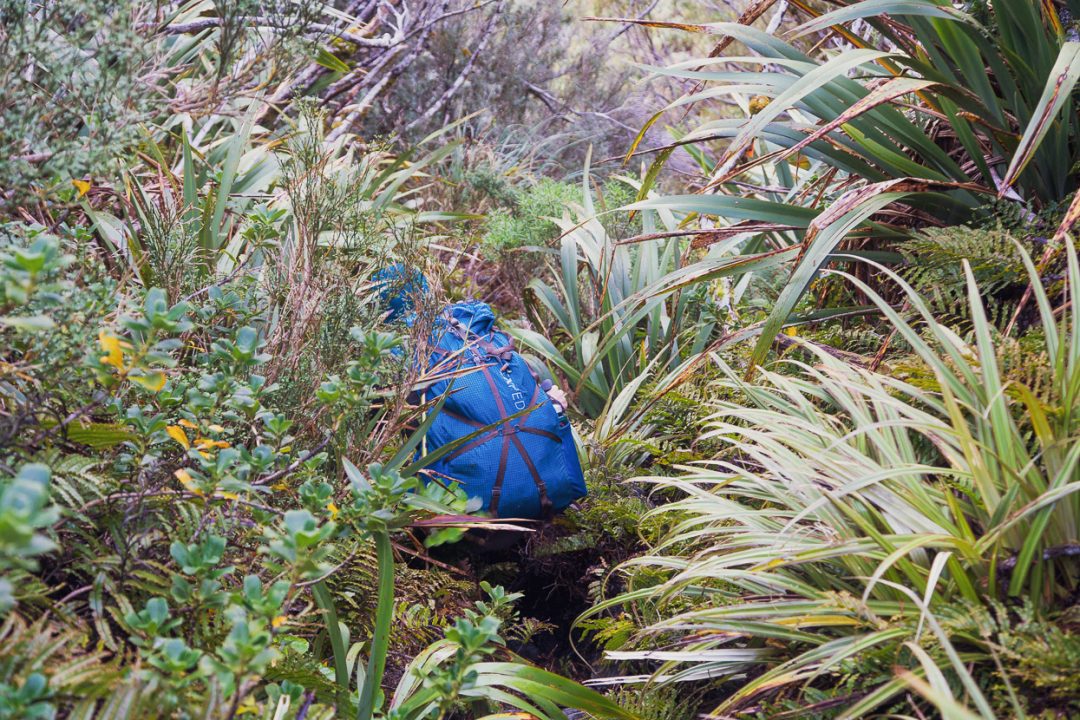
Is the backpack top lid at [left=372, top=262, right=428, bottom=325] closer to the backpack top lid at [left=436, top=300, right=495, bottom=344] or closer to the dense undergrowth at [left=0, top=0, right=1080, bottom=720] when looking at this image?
the dense undergrowth at [left=0, top=0, right=1080, bottom=720]

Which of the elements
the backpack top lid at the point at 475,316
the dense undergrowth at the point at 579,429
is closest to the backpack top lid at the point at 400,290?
the dense undergrowth at the point at 579,429

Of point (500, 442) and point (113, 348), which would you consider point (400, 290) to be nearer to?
Result: point (500, 442)

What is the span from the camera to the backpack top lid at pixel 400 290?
2.31 meters

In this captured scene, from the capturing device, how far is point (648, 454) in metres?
2.95

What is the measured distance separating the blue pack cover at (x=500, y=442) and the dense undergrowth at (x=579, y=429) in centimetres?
17

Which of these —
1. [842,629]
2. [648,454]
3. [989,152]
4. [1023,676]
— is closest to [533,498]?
[648,454]

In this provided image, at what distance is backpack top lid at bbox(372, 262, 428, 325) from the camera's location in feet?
7.57

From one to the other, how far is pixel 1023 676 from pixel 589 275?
2713mm

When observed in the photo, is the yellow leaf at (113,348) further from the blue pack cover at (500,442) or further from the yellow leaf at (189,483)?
the blue pack cover at (500,442)

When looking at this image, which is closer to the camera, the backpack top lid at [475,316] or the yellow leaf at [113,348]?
the yellow leaf at [113,348]

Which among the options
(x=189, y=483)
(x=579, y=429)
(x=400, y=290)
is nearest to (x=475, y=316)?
(x=400, y=290)

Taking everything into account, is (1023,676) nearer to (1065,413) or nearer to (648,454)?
(1065,413)

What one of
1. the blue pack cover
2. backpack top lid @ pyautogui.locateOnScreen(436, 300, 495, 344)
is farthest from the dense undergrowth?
backpack top lid @ pyautogui.locateOnScreen(436, 300, 495, 344)

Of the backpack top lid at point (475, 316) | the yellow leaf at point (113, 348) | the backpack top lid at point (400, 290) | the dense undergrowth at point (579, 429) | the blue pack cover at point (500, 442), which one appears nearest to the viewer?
the yellow leaf at point (113, 348)
